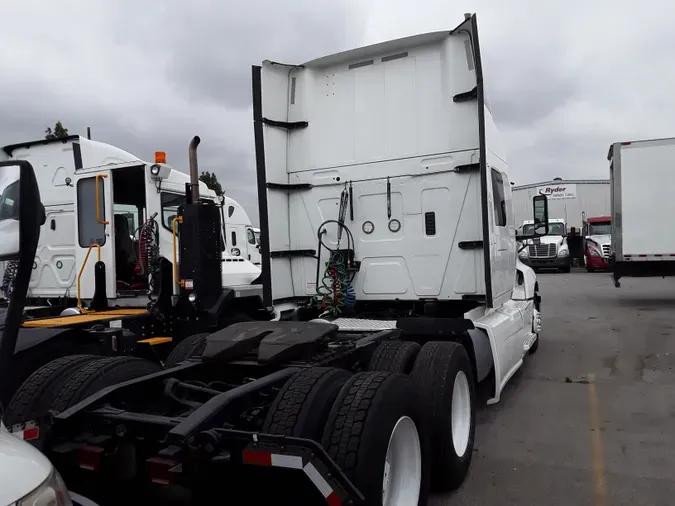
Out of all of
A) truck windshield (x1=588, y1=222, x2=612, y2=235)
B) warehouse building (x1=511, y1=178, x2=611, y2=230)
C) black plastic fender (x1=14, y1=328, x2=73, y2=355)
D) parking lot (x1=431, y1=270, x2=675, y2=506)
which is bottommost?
parking lot (x1=431, y1=270, x2=675, y2=506)

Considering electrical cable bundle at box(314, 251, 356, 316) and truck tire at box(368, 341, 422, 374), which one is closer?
truck tire at box(368, 341, 422, 374)

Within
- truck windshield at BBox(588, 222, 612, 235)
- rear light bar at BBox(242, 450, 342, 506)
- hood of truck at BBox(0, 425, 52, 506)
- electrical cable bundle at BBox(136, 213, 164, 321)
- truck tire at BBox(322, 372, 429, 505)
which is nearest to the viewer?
hood of truck at BBox(0, 425, 52, 506)

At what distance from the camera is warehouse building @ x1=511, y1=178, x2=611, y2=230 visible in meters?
30.2

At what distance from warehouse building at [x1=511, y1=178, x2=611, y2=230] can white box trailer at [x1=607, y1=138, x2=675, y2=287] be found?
15796 millimetres

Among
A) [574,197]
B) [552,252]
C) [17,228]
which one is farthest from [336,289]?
[574,197]

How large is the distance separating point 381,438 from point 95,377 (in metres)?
1.71

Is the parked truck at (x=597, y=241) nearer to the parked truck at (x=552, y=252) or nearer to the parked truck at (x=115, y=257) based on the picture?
the parked truck at (x=552, y=252)

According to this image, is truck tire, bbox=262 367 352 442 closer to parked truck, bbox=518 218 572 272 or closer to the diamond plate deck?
the diamond plate deck

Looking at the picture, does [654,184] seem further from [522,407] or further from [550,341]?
[522,407]

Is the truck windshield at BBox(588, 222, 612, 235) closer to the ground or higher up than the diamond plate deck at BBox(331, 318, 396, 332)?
higher up

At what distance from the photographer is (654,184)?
45.9 feet

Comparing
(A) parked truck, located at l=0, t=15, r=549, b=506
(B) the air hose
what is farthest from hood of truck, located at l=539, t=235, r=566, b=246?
(B) the air hose

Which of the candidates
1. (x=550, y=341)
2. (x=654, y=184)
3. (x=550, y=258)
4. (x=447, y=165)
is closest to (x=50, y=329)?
(x=447, y=165)

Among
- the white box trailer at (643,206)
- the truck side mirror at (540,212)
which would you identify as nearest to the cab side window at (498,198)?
the truck side mirror at (540,212)
